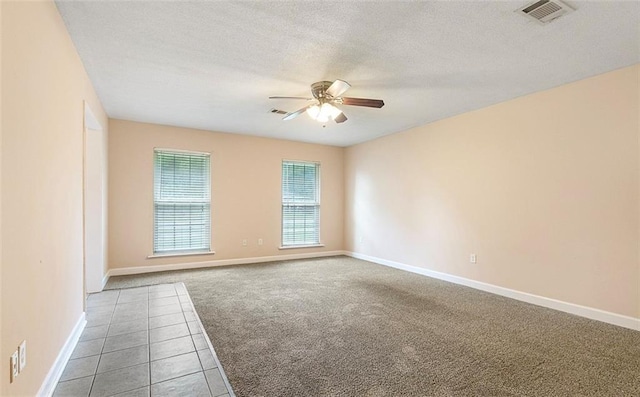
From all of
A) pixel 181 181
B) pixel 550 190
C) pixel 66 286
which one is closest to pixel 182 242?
Result: pixel 181 181

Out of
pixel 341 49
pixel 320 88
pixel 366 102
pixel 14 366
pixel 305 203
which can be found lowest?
pixel 14 366

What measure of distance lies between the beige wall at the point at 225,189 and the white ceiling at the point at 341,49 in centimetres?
112

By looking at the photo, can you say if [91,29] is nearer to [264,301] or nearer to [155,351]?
[155,351]

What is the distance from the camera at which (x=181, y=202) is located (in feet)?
17.6

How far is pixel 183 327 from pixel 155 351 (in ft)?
1.55

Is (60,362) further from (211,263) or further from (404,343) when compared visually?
(211,263)

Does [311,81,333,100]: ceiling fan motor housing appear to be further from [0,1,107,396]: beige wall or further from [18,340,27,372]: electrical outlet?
[18,340,27,372]: electrical outlet

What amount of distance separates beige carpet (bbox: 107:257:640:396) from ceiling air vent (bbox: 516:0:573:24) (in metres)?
2.49

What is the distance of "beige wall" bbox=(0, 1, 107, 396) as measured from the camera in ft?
4.62

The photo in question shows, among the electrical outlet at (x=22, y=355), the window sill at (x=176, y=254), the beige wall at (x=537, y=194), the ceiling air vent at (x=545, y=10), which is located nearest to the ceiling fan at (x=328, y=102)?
the ceiling air vent at (x=545, y=10)

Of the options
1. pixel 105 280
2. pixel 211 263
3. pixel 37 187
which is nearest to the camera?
pixel 37 187

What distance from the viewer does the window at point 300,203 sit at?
6.38 m

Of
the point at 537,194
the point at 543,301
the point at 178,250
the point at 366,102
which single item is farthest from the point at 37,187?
the point at 543,301

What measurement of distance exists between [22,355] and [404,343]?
Answer: 2.45 metres
